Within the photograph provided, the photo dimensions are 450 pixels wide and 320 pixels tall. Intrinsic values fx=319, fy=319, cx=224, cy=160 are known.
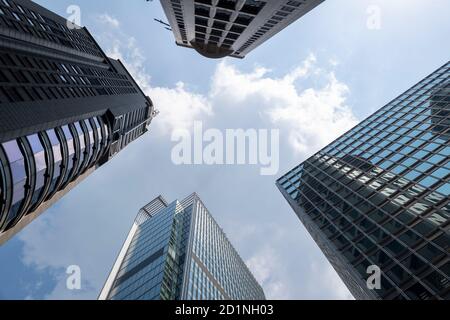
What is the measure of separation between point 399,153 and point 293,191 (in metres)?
18.8

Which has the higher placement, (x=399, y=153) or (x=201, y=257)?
(x=399, y=153)

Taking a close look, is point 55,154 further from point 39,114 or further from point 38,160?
point 39,114

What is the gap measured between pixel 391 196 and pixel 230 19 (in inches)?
1271

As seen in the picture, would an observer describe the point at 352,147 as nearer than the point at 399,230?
No

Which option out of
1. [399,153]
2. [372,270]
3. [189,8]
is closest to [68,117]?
[189,8]

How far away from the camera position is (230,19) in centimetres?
4653

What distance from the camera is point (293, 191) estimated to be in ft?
185

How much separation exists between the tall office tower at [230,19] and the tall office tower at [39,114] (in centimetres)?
1800

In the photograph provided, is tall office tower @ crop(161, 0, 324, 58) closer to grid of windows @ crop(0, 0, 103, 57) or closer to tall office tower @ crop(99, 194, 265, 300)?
grid of windows @ crop(0, 0, 103, 57)

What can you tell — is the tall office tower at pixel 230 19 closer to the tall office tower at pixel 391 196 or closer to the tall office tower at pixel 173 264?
the tall office tower at pixel 391 196

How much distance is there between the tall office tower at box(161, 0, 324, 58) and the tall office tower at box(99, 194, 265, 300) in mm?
42104

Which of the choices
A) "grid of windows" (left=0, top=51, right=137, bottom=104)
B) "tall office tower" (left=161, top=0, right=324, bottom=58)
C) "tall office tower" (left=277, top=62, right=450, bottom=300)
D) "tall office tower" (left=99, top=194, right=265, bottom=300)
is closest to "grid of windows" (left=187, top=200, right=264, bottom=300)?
"tall office tower" (left=99, top=194, right=265, bottom=300)
